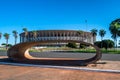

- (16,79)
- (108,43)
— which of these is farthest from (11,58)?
(108,43)

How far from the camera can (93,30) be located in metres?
113

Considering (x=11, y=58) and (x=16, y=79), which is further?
(x=11, y=58)

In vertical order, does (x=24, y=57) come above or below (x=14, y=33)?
below

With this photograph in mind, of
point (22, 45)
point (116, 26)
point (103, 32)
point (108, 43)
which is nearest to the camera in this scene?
point (22, 45)

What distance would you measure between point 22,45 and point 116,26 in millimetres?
40589

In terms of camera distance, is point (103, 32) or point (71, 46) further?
point (103, 32)

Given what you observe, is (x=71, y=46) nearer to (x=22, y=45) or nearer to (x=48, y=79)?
(x=22, y=45)

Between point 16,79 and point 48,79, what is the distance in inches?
94.5

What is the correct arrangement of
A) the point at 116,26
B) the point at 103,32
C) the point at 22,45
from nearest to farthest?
the point at 22,45 → the point at 116,26 → the point at 103,32

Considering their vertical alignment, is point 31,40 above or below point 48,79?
above

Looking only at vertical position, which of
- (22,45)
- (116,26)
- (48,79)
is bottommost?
(48,79)

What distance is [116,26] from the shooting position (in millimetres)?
65188

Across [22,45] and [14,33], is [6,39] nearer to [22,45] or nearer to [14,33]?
[14,33]

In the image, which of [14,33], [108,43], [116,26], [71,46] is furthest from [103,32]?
[14,33]
